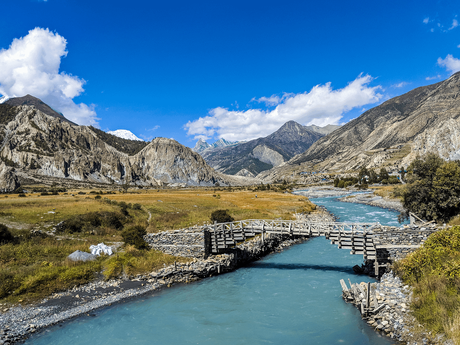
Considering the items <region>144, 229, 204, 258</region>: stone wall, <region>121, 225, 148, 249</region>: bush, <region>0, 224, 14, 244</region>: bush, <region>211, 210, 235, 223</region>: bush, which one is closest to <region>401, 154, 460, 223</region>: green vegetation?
<region>211, 210, 235, 223</region>: bush

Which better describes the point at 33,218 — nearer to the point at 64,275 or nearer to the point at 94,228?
the point at 94,228

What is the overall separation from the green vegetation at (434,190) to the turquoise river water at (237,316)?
15.8 m

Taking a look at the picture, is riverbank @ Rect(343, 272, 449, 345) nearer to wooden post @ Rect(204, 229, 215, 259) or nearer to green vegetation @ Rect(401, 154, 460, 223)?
wooden post @ Rect(204, 229, 215, 259)

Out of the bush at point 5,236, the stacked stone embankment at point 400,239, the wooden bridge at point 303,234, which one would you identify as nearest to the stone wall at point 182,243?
the wooden bridge at point 303,234

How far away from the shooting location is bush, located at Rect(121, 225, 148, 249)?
30.1 m

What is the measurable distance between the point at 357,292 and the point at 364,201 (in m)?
75.9

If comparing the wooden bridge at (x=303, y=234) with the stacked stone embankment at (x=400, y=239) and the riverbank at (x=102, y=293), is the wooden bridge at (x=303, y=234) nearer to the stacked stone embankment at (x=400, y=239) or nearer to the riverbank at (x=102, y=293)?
the stacked stone embankment at (x=400, y=239)

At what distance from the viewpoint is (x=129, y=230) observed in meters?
31.7

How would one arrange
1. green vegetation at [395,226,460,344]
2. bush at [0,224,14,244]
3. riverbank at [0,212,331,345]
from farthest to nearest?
bush at [0,224,14,244] < riverbank at [0,212,331,345] < green vegetation at [395,226,460,344]

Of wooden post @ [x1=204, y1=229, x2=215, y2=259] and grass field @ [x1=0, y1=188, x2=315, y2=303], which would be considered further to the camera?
wooden post @ [x1=204, y1=229, x2=215, y2=259]

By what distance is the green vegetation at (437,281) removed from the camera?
13.2 m

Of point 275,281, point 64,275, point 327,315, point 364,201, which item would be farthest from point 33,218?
point 364,201

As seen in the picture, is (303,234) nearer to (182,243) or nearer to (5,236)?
(182,243)

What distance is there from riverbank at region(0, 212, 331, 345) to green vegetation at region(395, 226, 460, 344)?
640 inches
